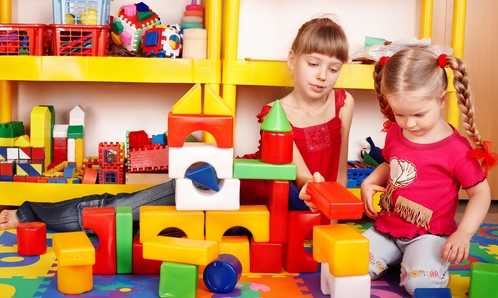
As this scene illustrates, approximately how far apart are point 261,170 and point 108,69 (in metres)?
0.69

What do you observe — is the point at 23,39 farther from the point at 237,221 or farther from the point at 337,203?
the point at 337,203

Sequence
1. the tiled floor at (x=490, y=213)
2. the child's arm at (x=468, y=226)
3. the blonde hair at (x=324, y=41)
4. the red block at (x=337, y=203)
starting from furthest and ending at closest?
the tiled floor at (x=490, y=213)
the blonde hair at (x=324, y=41)
the child's arm at (x=468, y=226)
the red block at (x=337, y=203)

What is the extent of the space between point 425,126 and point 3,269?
0.94 meters

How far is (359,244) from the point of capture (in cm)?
107

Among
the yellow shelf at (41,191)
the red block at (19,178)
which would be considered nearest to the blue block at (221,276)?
the yellow shelf at (41,191)

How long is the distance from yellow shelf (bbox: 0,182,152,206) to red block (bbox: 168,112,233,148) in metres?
0.62

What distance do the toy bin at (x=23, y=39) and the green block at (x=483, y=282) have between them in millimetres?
1327

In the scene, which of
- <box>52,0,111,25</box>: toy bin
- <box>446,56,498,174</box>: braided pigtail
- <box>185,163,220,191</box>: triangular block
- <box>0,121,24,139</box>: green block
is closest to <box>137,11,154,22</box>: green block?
<box>52,0,111,25</box>: toy bin

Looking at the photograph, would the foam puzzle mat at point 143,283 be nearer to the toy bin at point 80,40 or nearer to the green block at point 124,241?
the green block at point 124,241

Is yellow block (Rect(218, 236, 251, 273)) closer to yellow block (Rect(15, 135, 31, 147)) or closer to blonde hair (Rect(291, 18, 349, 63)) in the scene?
blonde hair (Rect(291, 18, 349, 63))

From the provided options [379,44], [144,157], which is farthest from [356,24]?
[144,157]

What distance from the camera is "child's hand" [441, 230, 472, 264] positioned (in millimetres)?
1139

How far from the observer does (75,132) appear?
186 cm

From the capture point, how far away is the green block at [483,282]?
1.11 metres
